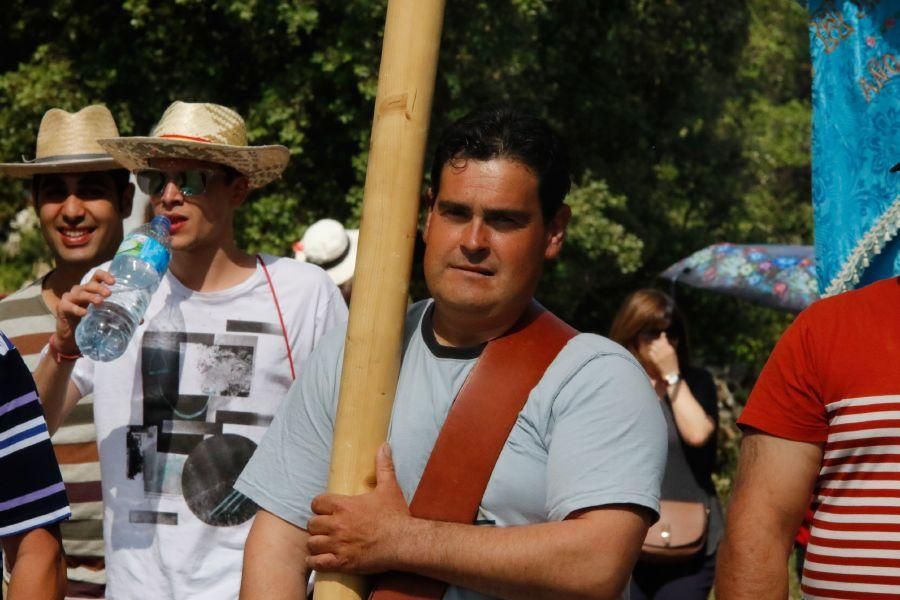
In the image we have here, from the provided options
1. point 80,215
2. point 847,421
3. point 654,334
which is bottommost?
point 654,334

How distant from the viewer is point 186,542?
4125 mm

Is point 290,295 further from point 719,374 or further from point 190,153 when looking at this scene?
point 719,374

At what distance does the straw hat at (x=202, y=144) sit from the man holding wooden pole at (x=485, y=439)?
1394 mm

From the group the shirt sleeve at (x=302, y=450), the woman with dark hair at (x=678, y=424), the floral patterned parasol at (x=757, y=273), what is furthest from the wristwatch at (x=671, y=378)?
the floral patterned parasol at (x=757, y=273)

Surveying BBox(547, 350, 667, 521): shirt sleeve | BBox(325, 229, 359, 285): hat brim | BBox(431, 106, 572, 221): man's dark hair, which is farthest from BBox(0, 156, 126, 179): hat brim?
BBox(547, 350, 667, 521): shirt sleeve

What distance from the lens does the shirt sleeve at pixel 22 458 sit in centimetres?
308

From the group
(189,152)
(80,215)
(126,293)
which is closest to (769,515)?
(126,293)

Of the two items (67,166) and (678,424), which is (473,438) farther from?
(678,424)

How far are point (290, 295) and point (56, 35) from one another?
1227 cm

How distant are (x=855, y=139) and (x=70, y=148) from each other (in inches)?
111

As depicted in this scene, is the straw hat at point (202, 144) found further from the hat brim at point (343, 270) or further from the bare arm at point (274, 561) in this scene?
the hat brim at point (343, 270)

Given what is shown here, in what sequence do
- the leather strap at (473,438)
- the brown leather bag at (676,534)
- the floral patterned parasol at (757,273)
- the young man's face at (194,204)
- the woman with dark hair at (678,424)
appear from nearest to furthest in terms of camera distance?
the leather strap at (473,438) → the young man's face at (194,204) → the brown leather bag at (676,534) → the woman with dark hair at (678,424) → the floral patterned parasol at (757,273)

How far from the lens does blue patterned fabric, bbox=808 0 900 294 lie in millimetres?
3527

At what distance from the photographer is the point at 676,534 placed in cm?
659
